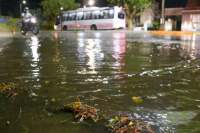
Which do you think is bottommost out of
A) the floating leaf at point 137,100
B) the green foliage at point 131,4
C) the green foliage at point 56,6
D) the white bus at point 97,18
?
the floating leaf at point 137,100

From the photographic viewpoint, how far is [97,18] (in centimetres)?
3378

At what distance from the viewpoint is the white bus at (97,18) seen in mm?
32500

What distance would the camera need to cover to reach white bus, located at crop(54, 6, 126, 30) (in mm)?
32500

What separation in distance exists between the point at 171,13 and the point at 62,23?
17.6 metres

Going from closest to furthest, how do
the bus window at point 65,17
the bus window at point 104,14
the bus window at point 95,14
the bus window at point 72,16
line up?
the bus window at point 104,14 → the bus window at point 95,14 → the bus window at point 72,16 → the bus window at point 65,17

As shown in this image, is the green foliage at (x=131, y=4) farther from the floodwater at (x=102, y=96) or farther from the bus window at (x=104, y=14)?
the floodwater at (x=102, y=96)

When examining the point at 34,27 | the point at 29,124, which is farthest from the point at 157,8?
the point at 29,124

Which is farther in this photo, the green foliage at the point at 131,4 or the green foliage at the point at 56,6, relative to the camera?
the green foliage at the point at 56,6

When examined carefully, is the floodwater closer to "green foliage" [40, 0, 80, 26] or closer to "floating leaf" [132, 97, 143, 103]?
"floating leaf" [132, 97, 143, 103]

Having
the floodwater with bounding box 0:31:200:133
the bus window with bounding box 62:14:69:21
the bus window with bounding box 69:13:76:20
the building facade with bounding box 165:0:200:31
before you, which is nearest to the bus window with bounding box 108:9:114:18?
the bus window with bounding box 69:13:76:20

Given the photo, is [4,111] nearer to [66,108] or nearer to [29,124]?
[29,124]

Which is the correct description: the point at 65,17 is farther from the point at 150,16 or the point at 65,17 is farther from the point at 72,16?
the point at 150,16

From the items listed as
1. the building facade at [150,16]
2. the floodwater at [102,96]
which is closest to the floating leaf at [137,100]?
the floodwater at [102,96]

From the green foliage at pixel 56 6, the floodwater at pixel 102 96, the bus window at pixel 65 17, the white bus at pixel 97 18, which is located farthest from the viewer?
the green foliage at pixel 56 6
